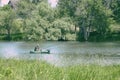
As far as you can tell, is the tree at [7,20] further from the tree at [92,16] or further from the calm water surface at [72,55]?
the calm water surface at [72,55]

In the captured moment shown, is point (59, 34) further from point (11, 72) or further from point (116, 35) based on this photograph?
point (11, 72)

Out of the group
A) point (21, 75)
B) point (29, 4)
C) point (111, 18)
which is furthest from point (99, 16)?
point (21, 75)

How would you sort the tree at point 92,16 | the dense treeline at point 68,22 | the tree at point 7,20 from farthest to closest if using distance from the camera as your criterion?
the tree at point 7,20 → the tree at point 92,16 → the dense treeline at point 68,22

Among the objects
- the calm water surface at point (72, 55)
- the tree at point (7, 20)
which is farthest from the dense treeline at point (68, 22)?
the calm water surface at point (72, 55)

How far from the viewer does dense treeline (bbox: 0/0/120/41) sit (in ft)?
265

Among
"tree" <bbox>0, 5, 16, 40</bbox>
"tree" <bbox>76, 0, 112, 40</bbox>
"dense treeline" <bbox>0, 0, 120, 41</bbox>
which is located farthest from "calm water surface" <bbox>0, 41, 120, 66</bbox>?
"tree" <bbox>0, 5, 16, 40</bbox>

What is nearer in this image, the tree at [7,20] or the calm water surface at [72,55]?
the calm water surface at [72,55]

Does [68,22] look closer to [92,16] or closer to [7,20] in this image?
[92,16]

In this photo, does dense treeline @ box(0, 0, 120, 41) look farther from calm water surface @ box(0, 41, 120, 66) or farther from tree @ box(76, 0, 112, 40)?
calm water surface @ box(0, 41, 120, 66)

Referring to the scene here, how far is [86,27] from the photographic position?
284 ft

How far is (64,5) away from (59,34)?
46.5 ft

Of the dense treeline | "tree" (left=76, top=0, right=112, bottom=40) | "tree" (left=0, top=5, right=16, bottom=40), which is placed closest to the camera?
the dense treeline

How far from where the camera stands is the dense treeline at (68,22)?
80.6 meters

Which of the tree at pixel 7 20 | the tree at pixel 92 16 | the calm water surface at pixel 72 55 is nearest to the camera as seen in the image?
the calm water surface at pixel 72 55
